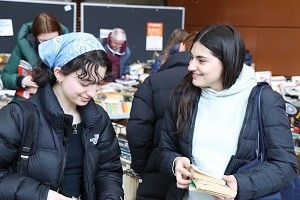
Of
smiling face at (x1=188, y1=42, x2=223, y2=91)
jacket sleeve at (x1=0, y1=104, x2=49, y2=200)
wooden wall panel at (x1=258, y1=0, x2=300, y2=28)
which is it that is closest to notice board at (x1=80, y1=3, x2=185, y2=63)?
wooden wall panel at (x1=258, y1=0, x2=300, y2=28)

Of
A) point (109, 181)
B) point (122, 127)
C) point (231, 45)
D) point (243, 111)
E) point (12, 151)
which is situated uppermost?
point (231, 45)

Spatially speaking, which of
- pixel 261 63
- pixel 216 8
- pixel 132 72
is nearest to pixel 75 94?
pixel 132 72

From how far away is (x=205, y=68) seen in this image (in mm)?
1694

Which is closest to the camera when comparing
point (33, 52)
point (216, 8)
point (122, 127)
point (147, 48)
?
point (33, 52)

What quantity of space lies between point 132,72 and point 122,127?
6.44 ft

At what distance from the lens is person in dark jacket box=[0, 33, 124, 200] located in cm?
155

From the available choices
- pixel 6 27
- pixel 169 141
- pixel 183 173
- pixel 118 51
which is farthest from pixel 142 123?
pixel 6 27

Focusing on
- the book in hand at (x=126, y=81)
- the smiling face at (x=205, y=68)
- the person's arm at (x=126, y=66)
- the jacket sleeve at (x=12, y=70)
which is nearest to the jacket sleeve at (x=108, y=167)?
the smiling face at (x=205, y=68)

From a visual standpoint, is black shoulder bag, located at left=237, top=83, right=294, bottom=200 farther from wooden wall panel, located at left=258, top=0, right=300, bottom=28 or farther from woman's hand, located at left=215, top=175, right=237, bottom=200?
wooden wall panel, located at left=258, top=0, right=300, bottom=28

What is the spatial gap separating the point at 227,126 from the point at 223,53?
0.89ft

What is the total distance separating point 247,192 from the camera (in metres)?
1.59

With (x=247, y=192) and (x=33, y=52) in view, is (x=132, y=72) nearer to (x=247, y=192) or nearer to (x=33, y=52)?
(x=33, y=52)

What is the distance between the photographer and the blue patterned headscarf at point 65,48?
1639 millimetres

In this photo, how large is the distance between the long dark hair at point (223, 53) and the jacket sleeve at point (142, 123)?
1.74 ft
